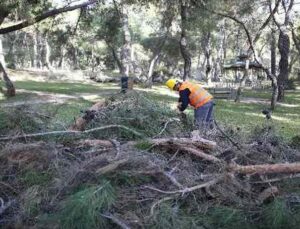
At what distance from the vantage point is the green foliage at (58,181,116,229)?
11.3 feet

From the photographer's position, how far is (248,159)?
4.85 metres

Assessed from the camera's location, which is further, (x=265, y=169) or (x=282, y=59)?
(x=282, y=59)

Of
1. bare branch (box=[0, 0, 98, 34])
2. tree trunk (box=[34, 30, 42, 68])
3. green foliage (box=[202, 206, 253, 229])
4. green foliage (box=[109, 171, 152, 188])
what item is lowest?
tree trunk (box=[34, 30, 42, 68])

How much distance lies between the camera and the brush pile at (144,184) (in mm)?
3662

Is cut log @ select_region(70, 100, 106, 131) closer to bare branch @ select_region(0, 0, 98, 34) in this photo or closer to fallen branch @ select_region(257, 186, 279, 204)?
fallen branch @ select_region(257, 186, 279, 204)

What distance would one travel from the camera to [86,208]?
347 cm

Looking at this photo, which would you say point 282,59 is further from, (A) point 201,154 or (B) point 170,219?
(B) point 170,219

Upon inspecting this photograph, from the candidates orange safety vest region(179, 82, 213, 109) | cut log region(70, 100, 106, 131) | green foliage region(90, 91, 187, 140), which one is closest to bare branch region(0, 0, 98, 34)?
orange safety vest region(179, 82, 213, 109)

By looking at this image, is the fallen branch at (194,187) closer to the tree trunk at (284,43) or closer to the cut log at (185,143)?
the cut log at (185,143)

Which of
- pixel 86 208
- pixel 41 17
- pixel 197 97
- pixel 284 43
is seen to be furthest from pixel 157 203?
pixel 284 43

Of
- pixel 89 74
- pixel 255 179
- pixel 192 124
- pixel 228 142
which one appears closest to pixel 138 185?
pixel 255 179

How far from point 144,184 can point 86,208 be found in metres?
0.80

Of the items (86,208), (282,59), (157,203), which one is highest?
(86,208)

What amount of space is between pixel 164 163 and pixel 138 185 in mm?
464
